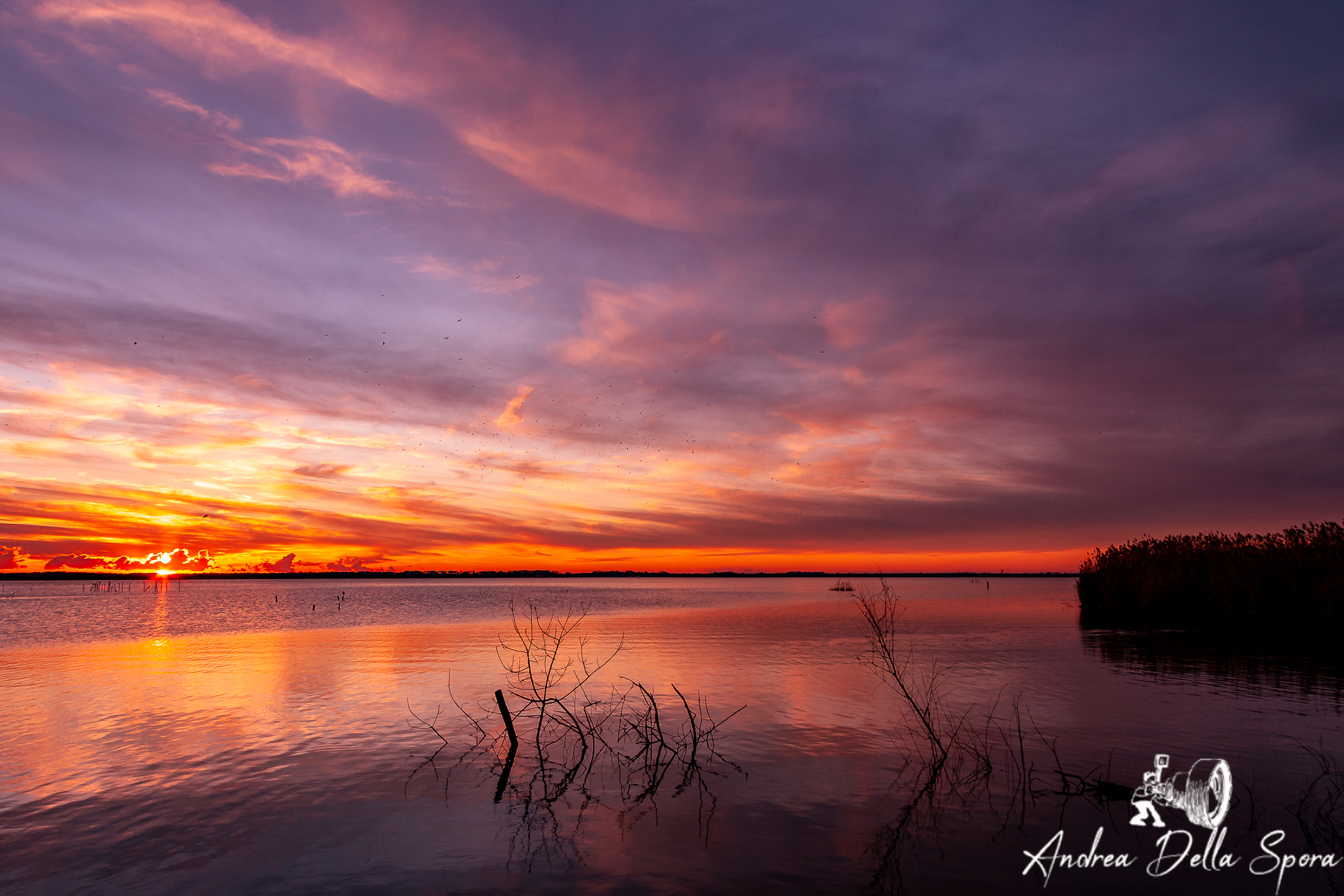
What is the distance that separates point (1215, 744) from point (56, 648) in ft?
180

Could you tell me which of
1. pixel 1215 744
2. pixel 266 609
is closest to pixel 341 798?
pixel 1215 744

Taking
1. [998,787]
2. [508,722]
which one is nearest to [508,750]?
[508,722]

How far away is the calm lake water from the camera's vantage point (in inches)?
424

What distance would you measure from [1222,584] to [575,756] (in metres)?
46.2

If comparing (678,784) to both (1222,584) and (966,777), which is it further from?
(1222,584)

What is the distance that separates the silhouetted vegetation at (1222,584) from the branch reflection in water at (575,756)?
38.2 meters

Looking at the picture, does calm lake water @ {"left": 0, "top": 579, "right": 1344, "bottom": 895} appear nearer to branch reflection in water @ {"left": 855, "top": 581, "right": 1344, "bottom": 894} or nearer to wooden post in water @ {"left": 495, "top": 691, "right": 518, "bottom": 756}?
branch reflection in water @ {"left": 855, "top": 581, "right": 1344, "bottom": 894}

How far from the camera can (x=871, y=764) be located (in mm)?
16203

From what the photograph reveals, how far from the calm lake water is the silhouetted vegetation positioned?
41.8ft

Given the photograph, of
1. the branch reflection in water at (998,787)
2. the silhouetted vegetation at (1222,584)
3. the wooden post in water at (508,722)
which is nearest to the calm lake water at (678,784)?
the branch reflection in water at (998,787)

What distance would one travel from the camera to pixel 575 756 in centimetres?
1733

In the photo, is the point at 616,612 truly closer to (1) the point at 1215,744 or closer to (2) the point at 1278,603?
(2) the point at 1278,603

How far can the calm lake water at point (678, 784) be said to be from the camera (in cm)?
1077

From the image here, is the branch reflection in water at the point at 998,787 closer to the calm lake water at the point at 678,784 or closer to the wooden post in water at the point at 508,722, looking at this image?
the calm lake water at the point at 678,784
